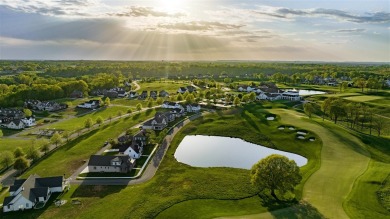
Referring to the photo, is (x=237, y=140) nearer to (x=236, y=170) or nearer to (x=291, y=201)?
(x=236, y=170)

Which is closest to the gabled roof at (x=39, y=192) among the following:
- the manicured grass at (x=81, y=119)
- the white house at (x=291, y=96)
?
the manicured grass at (x=81, y=119)

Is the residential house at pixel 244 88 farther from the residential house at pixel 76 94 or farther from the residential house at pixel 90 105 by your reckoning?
the residential house at pixel 76 94

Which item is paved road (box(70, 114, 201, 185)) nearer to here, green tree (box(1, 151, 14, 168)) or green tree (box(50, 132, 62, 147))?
green tree (box(1, 151, 14, 168))

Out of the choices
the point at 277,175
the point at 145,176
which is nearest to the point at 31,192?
the point at 145,176

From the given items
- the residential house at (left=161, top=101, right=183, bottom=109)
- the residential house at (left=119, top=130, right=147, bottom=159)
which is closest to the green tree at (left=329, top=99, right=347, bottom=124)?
the residential house at (left=161, top=101, right=183, bottom=109)

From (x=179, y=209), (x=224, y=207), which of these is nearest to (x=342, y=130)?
(x=224, y=207)

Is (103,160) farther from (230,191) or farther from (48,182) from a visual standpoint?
(230,191)
